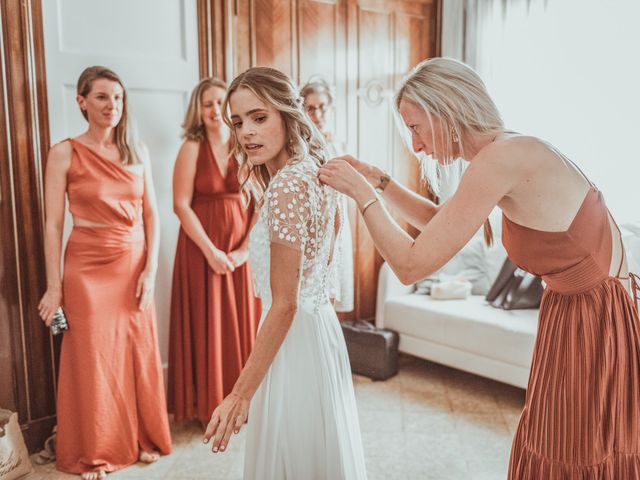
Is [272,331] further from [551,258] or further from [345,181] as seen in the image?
[551,258]

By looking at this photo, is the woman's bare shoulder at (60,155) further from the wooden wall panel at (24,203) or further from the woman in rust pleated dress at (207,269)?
the woman in rust pleated dress at (207,269)

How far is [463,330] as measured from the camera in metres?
3.54

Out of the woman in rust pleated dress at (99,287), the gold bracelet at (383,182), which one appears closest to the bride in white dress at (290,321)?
the gold bracelet at (383,182)

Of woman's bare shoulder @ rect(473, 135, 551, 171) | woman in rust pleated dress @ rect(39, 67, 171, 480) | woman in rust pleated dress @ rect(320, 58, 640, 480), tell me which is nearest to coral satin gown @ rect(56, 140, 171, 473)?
woman in rust pleated dress @ rect(39, 67, 171, 480)

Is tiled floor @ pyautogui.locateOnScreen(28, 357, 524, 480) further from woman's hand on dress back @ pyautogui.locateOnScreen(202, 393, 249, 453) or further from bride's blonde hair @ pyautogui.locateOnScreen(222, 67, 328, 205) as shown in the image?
bride's blonde hair @ pyautogui.locateOnScreen(222, 67, 328, 205)

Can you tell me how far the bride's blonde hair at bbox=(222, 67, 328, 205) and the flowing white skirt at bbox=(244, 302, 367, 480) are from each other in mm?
399

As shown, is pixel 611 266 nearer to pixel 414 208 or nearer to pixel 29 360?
pixel 414 208

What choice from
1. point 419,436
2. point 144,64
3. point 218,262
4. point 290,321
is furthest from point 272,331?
point 144,64

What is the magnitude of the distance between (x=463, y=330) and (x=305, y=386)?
2.22m

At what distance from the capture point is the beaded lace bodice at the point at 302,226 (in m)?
1.40

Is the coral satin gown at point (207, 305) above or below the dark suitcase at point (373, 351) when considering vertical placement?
above

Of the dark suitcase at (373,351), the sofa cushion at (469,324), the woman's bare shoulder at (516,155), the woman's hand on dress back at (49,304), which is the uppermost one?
the woman's bare shoulder at (516,155)

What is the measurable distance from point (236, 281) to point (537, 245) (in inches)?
78.2

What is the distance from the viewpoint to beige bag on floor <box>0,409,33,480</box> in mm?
2541
